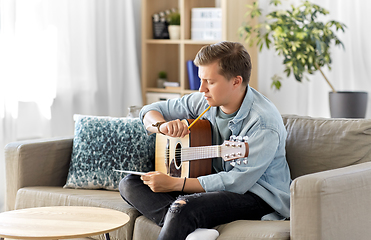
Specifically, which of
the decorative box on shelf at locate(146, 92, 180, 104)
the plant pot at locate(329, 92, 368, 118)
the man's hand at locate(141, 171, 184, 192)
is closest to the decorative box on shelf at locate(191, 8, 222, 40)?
the decorative box on shelf at locate(146, 92, 180, 104)

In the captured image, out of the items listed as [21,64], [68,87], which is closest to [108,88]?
[68,87]

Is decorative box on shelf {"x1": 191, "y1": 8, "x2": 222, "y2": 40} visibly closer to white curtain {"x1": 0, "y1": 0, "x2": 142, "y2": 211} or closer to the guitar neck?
white curtain {"x1": 0, "y1": 0, "x2": 142, "y2": 211}

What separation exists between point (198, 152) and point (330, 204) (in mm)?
536

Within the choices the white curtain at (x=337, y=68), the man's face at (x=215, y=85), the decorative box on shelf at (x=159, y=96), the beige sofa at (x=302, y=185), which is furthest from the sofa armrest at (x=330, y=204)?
the decorative box on shelf at (x=159, y=96)

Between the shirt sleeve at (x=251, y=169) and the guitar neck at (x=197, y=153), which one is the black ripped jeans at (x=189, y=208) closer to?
the shirt sleeve at (x=251, y=169)

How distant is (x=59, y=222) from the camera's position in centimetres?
155

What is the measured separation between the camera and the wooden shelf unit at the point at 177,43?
3.19m

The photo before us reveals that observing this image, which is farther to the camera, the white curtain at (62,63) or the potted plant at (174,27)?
the potted plant at (174,27)

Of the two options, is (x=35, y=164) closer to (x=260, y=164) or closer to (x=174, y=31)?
(x=260, y=164)

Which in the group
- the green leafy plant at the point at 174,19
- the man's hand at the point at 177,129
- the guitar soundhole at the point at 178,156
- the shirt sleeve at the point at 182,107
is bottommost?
the guitar soundhole at the point at 178,156

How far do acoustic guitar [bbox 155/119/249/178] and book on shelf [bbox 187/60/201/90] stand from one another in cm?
147

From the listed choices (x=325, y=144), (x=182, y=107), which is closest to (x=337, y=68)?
(x=325, y=144)

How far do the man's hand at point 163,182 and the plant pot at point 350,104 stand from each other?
142 centimetres

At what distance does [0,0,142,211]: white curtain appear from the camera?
2826 millimetres
